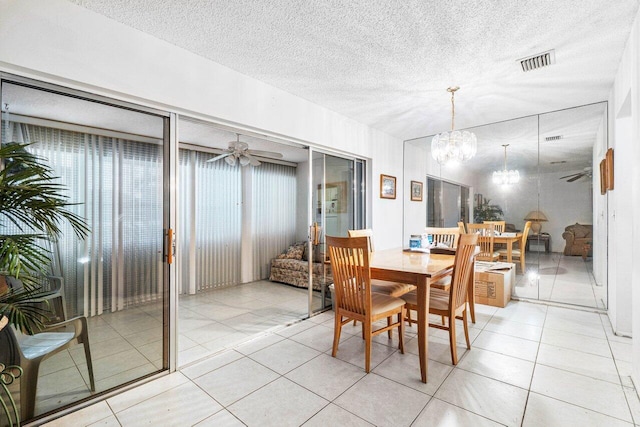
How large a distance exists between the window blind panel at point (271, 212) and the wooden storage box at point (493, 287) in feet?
11.3

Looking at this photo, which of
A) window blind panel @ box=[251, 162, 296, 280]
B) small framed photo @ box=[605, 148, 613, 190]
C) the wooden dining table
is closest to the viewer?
the wooden dining table

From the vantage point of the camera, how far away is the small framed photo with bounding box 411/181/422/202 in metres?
5.27

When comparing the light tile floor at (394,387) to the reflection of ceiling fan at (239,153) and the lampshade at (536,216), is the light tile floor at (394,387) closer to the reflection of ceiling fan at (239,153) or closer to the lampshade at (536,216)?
the lampshade at (536,216)

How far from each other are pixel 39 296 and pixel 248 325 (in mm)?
1914

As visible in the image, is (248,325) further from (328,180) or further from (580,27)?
(580,27)

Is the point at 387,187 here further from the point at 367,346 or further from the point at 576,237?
the point at 367,346

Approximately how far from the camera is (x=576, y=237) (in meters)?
3.83

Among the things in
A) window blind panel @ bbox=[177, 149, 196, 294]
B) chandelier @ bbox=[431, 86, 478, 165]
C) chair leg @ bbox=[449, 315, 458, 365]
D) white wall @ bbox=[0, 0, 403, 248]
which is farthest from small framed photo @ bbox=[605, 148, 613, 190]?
window blind panel @ bbox=[177, 149, 196, 294]

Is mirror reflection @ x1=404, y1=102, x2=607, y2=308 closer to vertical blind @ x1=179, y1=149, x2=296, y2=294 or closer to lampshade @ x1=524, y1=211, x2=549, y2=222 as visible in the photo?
lampshade @ x1=524, y1=211, x2=549, y2=222

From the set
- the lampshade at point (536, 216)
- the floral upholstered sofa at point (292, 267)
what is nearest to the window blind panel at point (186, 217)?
the floral upholstered sofa at point (292, 267)

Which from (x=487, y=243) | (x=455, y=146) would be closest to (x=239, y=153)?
(x=455, y=146)

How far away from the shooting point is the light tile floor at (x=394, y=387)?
1754mm

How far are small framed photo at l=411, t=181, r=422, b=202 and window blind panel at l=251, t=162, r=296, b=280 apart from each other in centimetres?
233

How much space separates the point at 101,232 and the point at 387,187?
3.83 metres
